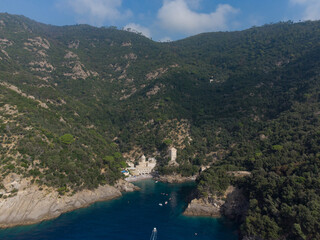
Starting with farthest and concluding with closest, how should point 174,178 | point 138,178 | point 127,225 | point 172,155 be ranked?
point 172,155 → point 138,178 → point 174,178 → point 127,225

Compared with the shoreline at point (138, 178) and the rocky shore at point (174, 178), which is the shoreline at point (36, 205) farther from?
the rocky shore at point (174, 178)

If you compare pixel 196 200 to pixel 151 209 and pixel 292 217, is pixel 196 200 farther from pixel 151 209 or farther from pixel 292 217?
pixel 292 217

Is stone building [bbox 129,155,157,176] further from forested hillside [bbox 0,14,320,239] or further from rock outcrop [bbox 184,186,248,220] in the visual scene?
rock outcrop [bbox 184,186,248,220]

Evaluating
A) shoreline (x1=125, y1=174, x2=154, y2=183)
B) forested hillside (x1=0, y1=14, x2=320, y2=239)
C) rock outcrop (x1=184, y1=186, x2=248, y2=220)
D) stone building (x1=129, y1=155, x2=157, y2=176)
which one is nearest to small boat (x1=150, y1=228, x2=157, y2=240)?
rock outcrop (x1=184, y1=186, x2=248, y2=220)

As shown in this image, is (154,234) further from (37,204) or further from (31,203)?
(31,203)

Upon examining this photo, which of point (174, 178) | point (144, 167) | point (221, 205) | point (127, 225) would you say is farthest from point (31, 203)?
point (144, 167)

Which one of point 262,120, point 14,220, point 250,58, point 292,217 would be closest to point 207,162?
point 262,120
